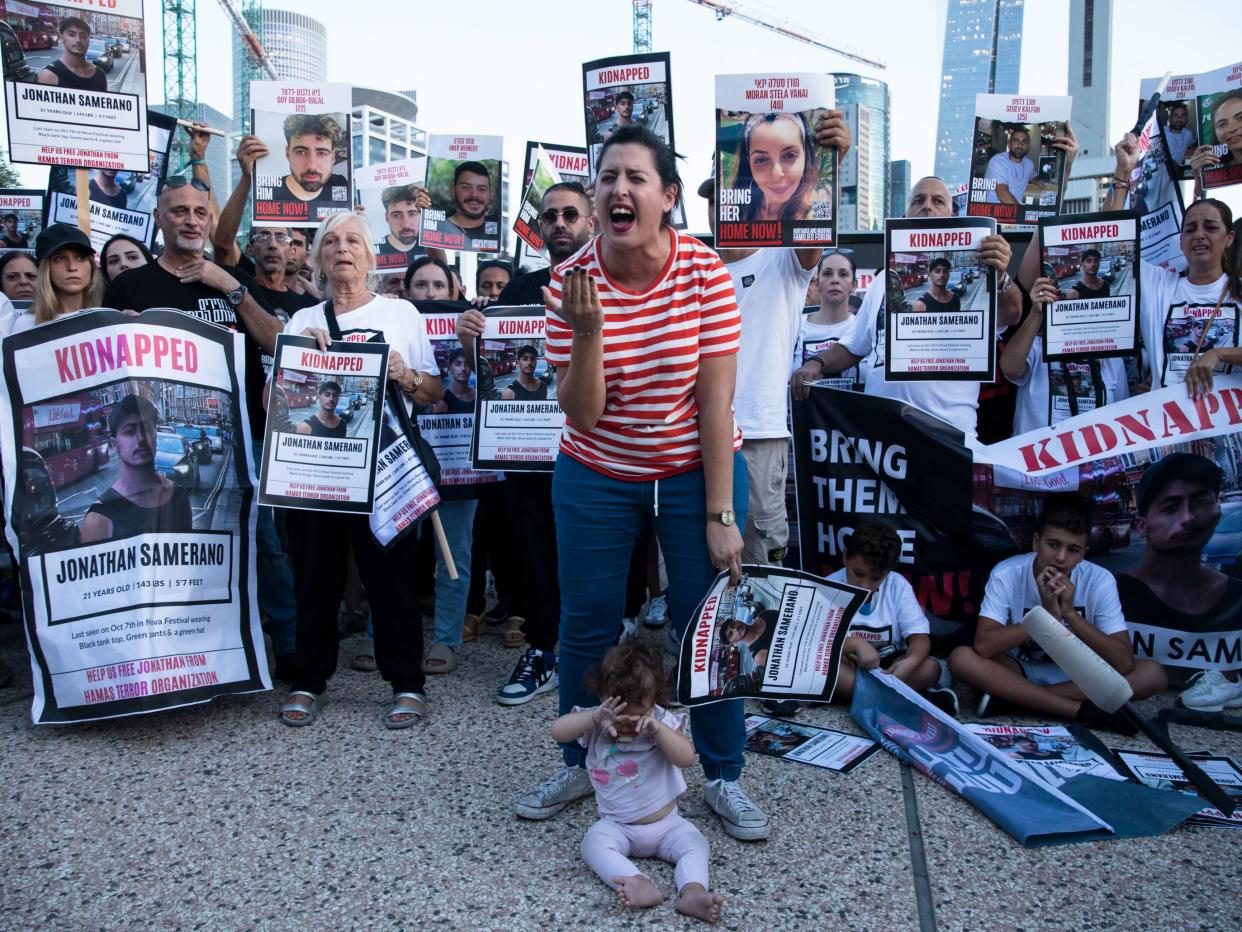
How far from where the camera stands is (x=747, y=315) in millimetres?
4148

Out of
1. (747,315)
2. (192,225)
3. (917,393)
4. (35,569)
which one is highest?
(192,225)

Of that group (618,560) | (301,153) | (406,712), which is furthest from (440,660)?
(301,153)

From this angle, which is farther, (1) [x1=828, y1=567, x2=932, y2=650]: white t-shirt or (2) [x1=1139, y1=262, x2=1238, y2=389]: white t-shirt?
(2) [x1=1139, y1=262, x2=1238, y2=389]: white t-shirt

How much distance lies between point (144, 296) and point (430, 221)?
284cm

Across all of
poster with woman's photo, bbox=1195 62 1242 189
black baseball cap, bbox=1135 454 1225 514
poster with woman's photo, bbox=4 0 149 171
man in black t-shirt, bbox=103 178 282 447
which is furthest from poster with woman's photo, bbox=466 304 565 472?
poster with woman's photo, bbox=1195 62 1242 189

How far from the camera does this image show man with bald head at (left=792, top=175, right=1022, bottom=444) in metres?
4.42

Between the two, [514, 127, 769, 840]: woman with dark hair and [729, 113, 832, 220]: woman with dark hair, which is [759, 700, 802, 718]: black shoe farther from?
[729, 113, 832, 220]: woman with dark hair

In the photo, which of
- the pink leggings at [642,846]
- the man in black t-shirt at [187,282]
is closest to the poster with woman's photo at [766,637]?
the pink leggings at [642,846]

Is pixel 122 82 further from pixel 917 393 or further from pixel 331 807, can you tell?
pixel 917 393

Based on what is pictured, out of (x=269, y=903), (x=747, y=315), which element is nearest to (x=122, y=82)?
(x=747, y=315)

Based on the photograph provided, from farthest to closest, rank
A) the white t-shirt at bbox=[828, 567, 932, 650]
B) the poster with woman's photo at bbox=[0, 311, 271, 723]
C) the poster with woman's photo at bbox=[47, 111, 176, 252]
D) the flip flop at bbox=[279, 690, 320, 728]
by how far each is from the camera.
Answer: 1. the poster with woman's photo at bbox=[47, 111, 176, 252]
2. the white t-shirt at bbox=[828, 567, 932, 650]
3. the flip flop at bbox=[279, 690, 320, 728]
4. the poster with woman's photo at bbox=[0, 311, 271, 723]

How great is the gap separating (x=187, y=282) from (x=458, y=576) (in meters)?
1.71

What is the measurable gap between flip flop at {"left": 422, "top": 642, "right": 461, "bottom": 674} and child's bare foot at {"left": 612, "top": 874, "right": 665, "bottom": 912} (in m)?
2.07

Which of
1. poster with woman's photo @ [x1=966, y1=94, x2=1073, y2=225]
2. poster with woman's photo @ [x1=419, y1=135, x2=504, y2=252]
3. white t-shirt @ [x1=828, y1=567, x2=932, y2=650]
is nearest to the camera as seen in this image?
white t-shirt @ [x1=828, y1=567, x2=932, y2=650]
